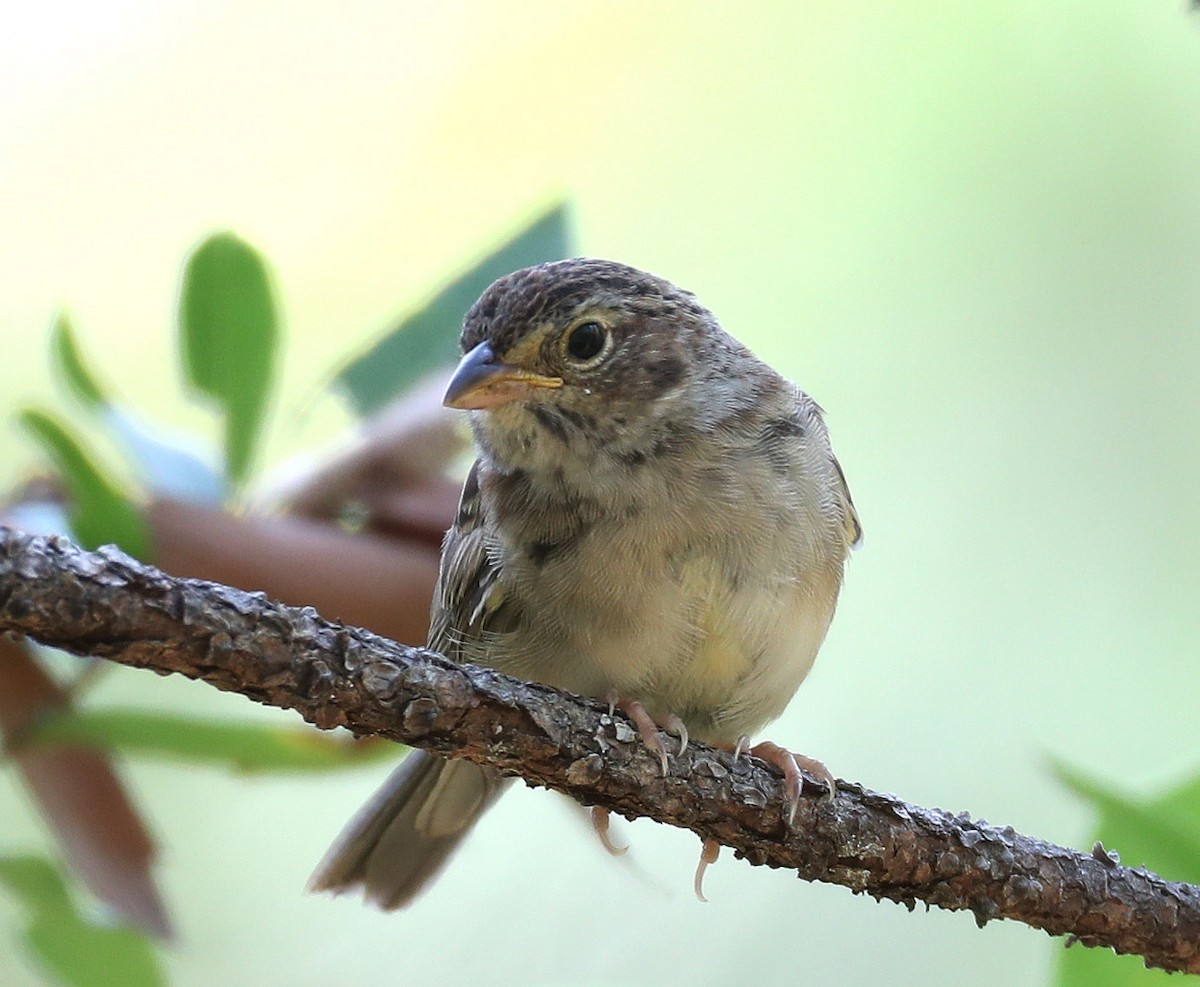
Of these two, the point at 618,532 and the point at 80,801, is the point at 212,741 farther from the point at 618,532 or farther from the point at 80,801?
the point at 618,532

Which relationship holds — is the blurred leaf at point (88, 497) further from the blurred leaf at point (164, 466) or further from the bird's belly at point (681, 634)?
the bird's belly at point (681, 634)

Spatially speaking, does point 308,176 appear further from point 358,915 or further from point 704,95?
point 358,915

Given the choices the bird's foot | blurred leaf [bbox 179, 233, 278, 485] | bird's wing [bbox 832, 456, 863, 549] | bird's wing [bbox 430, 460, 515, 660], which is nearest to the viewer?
the bird's foot

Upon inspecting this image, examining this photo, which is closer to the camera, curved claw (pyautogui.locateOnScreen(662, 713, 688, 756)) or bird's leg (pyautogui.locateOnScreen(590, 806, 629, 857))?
curved claw (pyautogui.locateOnScreen(662, 713, 688, 756))

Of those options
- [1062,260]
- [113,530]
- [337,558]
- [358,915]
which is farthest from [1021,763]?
[113,530]

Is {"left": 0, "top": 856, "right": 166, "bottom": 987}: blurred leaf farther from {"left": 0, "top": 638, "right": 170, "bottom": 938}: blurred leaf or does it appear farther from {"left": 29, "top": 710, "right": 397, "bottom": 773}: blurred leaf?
{"left": 29, "top": 710, "right": 397, "bottom": 773}: blurred leaf

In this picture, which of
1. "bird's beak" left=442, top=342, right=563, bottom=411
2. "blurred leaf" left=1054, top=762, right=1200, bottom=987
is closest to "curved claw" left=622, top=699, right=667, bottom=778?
"blurred leaf" left=1054, top=762, right=1200, bottom=987
